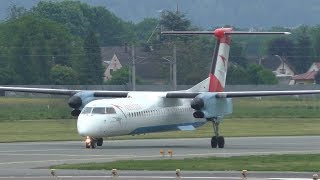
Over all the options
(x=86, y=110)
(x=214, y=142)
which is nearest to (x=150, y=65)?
(x=214, y=142)

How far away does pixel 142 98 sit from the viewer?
149ft

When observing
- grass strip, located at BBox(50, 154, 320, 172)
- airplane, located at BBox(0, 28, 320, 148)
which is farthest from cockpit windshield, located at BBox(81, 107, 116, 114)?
grass strip, located at BBox(50, 154, 320, 172)

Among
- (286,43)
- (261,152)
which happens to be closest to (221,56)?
(261,152)

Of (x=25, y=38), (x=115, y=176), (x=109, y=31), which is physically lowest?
(x=115, y=176)

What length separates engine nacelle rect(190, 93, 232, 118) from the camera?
4350 centimetres

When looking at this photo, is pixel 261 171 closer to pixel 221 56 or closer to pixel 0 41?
pixel 221 56

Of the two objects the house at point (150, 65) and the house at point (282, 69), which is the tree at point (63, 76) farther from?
the house at point (282, 69)

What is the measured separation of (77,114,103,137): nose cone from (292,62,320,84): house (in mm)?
66367

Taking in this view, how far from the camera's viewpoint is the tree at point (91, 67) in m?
88.9

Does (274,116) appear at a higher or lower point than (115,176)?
higher

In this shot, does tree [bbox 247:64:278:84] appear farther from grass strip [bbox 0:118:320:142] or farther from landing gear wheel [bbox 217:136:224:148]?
landing gear wheel [bbox 217:136:224:148]

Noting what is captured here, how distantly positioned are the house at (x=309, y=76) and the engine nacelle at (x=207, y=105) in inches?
2477

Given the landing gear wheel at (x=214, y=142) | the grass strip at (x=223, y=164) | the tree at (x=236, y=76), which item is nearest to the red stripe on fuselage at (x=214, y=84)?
the landing gear wheel at (x=214, y=142)

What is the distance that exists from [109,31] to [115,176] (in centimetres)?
11985
